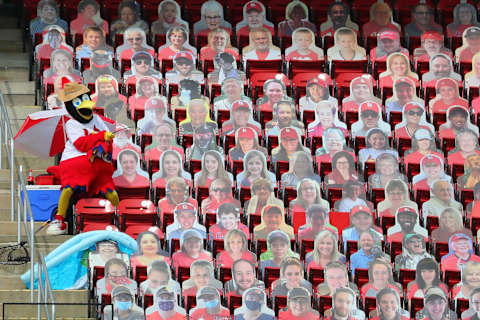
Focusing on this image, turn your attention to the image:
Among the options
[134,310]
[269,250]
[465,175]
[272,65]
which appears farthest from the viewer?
[272,65]

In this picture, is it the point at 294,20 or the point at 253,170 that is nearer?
the point at 253,170

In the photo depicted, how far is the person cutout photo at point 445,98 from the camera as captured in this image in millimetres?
13594

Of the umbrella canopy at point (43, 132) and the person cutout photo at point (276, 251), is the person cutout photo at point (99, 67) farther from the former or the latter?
the person cutout photo at point (276, 251)

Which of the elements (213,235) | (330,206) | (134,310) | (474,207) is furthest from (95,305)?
(474,207)

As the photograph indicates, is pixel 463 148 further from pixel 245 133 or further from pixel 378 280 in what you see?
pixel 378 280

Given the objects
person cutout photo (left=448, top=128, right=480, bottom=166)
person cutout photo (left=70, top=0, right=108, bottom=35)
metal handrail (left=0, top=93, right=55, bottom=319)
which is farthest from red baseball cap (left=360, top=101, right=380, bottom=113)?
metal handrail (left=0, top=93, right=55, bottom=319)

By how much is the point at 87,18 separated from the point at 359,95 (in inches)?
93.0

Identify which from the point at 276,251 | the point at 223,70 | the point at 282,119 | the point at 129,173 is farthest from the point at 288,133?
the point at 276,251

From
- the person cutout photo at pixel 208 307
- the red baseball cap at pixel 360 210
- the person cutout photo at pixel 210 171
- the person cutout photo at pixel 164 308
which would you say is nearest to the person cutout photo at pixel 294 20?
the person cutout photo at pixel 210 171

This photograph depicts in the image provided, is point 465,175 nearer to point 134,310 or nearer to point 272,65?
point 272,65

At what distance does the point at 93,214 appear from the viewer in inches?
468

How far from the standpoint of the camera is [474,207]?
12547mm

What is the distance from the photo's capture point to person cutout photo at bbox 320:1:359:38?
14298mm

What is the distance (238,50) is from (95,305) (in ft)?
11.7
